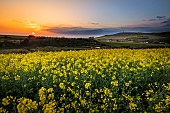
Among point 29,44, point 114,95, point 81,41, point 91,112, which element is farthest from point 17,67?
point 81,41

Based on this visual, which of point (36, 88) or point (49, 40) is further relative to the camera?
point (49, 40)

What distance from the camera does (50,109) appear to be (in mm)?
5730

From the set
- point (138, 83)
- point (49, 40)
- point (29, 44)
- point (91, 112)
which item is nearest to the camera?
point (91, 112)

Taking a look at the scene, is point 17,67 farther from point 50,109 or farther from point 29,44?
point 29,44

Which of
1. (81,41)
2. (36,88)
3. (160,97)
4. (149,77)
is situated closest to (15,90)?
(36,88)

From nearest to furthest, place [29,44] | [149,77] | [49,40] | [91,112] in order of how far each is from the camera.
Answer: [91,112] → [149,77] → [29,44] → [49,40]

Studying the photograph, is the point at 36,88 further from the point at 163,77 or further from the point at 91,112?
the point at 163,77

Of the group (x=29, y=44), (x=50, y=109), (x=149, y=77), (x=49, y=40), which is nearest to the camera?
(x=50, y=109)

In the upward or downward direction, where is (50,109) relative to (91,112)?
upward

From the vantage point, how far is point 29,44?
115 ft

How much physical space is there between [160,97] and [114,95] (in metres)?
1.81

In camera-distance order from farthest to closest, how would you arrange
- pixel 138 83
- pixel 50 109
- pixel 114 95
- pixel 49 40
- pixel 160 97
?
pixel 49 40 < pixel 138 83 < pixel 114 95 < pixel 160 97 < pixel 50 109

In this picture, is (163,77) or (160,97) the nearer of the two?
(160,97)

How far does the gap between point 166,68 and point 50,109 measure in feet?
28.5
